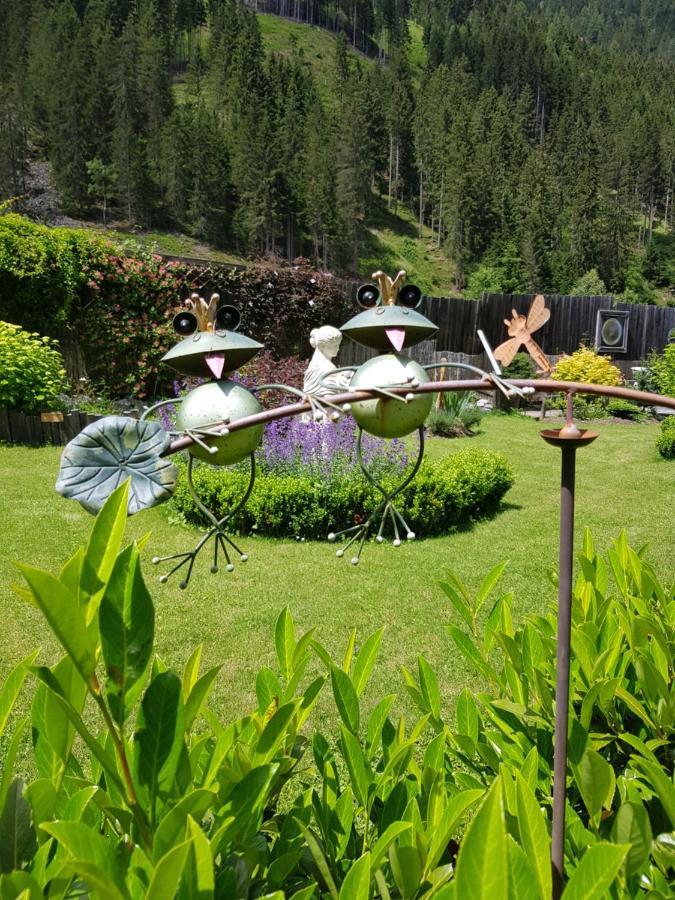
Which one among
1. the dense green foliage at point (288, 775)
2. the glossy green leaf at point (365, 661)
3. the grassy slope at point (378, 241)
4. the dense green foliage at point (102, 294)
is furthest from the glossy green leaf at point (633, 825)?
the grassy slope at point (378, 241)

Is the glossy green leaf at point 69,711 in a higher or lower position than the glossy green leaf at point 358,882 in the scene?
higher

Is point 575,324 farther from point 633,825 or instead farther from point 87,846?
point 87,846

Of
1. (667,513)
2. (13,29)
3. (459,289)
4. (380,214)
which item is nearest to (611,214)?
(459,289)

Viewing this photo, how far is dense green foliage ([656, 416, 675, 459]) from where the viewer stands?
9.37m

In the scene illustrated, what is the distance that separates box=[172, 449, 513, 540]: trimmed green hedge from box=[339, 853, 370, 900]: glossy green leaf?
4.77 meters

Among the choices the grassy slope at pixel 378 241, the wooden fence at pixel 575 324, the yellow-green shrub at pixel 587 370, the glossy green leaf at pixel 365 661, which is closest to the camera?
the glossy green leaf at pixel 365 661

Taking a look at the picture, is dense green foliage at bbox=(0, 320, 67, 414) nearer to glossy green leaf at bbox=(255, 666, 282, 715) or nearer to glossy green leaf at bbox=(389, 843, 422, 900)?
glossy green leaf at bbox=(255, 666, 282, 715)

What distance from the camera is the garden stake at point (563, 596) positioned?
2.19 feet

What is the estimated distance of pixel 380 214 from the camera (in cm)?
6069

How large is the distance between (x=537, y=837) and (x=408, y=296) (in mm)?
701

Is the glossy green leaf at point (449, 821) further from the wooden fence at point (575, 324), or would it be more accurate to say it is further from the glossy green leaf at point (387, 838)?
the wooden fence at point (575, 324)

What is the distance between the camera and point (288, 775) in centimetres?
116

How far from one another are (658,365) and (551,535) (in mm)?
9043

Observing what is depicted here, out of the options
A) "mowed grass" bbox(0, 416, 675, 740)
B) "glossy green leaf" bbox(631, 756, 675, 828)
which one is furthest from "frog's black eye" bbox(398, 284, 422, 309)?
"mowed grass" bbox(0, 416, 675, 740)
